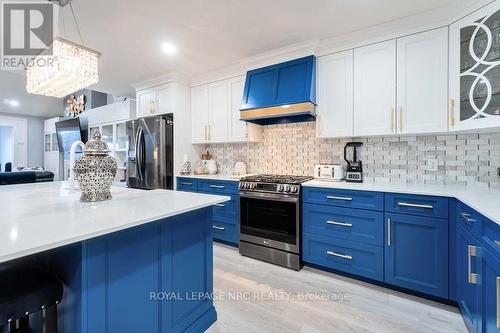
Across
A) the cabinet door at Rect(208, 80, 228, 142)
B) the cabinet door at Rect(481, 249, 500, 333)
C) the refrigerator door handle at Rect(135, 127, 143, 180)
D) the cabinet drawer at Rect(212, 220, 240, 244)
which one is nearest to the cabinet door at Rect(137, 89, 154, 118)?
the refrigerator door handle at Rect(135, 127, 143, 180)

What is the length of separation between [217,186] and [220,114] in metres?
1.09

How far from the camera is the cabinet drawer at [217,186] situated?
3.03 metres

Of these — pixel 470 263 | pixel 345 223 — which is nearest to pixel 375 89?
pixel 345 223

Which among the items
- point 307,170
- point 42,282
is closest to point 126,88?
point 307,170

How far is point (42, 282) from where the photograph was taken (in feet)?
3.37

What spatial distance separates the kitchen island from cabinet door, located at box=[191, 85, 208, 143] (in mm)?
2169

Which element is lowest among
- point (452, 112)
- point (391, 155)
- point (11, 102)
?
point (391, 155)

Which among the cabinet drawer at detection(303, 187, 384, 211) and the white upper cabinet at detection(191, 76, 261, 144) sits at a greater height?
the white upper cabinet at detection(191, 76, 261, 144)

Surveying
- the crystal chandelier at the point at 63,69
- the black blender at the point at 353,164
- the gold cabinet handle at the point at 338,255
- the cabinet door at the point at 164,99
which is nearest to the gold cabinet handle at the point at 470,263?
the gold cabinet handle at the point at 338,255

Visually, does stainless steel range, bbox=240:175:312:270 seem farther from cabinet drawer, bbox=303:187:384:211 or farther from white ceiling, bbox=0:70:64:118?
white ceiling, bbox=0:70:64:118

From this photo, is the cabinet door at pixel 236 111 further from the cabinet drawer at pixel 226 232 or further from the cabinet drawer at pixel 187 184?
the cabinet drawer at pixel 226 232

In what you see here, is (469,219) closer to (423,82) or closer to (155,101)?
(423,82)

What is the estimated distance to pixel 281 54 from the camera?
2.83 metres

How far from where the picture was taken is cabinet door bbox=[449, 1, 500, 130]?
5.66 ft
